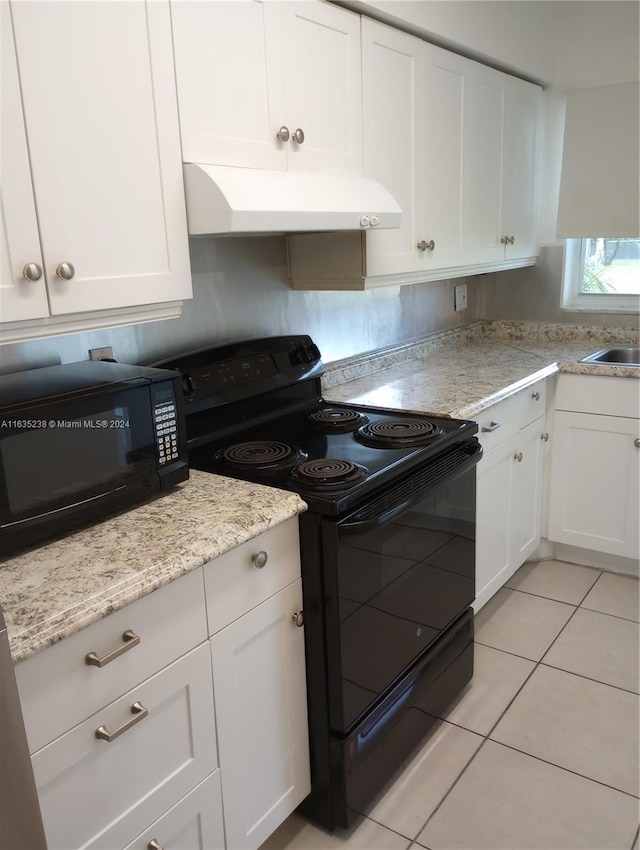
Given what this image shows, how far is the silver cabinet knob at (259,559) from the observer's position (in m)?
1.39

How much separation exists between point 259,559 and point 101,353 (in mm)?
699

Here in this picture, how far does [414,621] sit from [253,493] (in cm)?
65

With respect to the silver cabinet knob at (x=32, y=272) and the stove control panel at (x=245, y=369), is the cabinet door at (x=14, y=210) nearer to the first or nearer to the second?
the silver cabinet knob at (x=32, y=272)

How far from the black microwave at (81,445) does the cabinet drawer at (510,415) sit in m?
1.17

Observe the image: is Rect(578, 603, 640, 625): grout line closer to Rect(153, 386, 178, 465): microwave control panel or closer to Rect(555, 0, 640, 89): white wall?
Rect(153, 386, 178, 465): microwave control panel

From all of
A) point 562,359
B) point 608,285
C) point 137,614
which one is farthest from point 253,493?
point 608,285

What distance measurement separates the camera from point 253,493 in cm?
150

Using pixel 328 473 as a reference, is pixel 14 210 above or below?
A: above

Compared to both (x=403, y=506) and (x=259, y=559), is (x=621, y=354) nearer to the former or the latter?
(x=403, y=506)

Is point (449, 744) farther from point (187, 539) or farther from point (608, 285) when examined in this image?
point (608, 285)

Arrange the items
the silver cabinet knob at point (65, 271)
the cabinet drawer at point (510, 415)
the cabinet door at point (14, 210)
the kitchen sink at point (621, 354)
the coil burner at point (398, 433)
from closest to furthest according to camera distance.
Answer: the cabinet door at point (14, 210) < the silver cabinet knob at point (65, 271) < the coil burner at point (398, 433) < the cabinet drawer at point (510, 415) < the kitchen sink at point (621, 354)

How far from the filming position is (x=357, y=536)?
Answer: 1.51 m

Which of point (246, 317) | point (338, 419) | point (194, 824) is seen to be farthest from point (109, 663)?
point (246, 317)

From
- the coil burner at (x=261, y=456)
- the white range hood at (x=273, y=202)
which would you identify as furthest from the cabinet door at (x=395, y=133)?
the coil burner at (x=261, y=456)
